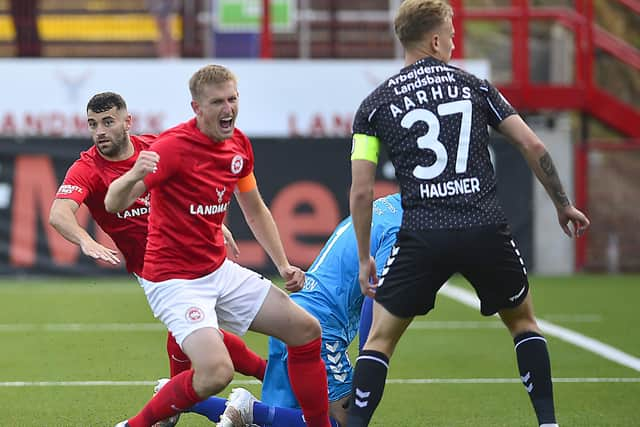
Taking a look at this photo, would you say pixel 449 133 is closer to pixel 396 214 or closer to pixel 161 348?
pixel 396 214

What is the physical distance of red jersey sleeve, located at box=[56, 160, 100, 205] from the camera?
658 cm

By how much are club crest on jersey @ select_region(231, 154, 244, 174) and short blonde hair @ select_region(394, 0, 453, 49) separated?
1.00 metres

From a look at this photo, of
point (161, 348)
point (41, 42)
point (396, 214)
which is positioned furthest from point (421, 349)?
point (41, 42)

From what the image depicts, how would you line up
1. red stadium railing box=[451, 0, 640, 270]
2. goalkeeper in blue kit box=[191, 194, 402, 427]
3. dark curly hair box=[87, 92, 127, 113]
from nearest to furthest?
goalkeeper in blue kit box=[191, 194, 402, 427] → dark curly hair box=[87, 92, 127, 113] → red stadium railing box=[451, 0, 640, 270]

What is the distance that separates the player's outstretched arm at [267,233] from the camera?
20.1ft

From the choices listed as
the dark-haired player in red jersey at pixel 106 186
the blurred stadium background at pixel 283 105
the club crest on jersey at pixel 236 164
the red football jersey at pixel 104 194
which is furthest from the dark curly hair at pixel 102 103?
the blurred stadium background at pixel 283 105

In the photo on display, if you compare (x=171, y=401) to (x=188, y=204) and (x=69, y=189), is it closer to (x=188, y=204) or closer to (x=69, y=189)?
(x=188, y=204)

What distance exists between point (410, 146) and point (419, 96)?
0.24 metres

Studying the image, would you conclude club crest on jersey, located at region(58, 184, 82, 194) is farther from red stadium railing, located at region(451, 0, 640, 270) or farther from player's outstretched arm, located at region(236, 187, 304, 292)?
red stadium railing, located at region(451, 0, 640, 270)

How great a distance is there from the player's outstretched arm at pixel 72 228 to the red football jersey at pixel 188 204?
359mm

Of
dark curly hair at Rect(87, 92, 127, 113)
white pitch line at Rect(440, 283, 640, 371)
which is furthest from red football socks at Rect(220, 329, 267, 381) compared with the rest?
white pitch line at Rect(440, 283, 640, 371)

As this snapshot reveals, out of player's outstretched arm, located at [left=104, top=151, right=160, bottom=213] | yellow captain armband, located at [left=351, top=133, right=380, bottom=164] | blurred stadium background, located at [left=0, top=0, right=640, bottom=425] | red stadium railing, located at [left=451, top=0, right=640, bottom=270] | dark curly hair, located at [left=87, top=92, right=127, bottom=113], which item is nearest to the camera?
player's outstretched arm, located at [left=104, top=151, right=160, bottom=213]

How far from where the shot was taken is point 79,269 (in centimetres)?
1639

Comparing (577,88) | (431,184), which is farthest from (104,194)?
(577,88)
